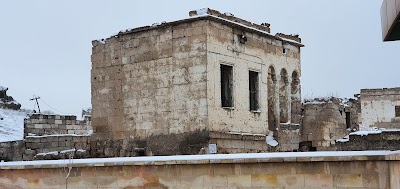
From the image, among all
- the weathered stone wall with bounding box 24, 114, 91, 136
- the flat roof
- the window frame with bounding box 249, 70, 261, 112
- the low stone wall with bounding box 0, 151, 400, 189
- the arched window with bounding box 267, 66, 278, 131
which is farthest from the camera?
the weathered stone wall with bounding box 24, 114, 91, 136

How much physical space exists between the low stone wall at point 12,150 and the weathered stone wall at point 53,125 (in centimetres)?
93

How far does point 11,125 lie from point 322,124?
15777mm

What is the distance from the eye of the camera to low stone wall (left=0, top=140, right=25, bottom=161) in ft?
70.3

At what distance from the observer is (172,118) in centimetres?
1744

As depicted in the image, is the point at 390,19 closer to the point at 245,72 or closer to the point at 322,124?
the point at 245,72

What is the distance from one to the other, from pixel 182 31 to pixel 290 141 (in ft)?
20.2

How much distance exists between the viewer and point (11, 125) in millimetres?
29484

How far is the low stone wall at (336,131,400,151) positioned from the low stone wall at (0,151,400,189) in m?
6.52

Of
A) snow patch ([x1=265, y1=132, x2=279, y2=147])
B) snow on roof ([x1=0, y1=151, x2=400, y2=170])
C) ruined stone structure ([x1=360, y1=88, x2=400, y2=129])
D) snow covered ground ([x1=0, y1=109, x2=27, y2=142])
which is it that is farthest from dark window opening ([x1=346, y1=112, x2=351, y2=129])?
snow covered ground ([x1=0, y1=109, x2=27, y2=142])

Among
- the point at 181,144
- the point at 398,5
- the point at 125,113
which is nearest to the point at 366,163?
the point at 398,5

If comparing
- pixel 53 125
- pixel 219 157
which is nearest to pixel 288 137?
pixel 53 125

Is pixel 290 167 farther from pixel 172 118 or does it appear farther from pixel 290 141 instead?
pixel 290 141

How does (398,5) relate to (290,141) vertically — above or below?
above

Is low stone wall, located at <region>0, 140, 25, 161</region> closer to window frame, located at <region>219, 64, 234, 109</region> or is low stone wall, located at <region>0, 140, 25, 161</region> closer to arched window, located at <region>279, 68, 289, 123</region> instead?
window frame, located at <region>219, 64, 234, 109</region>
